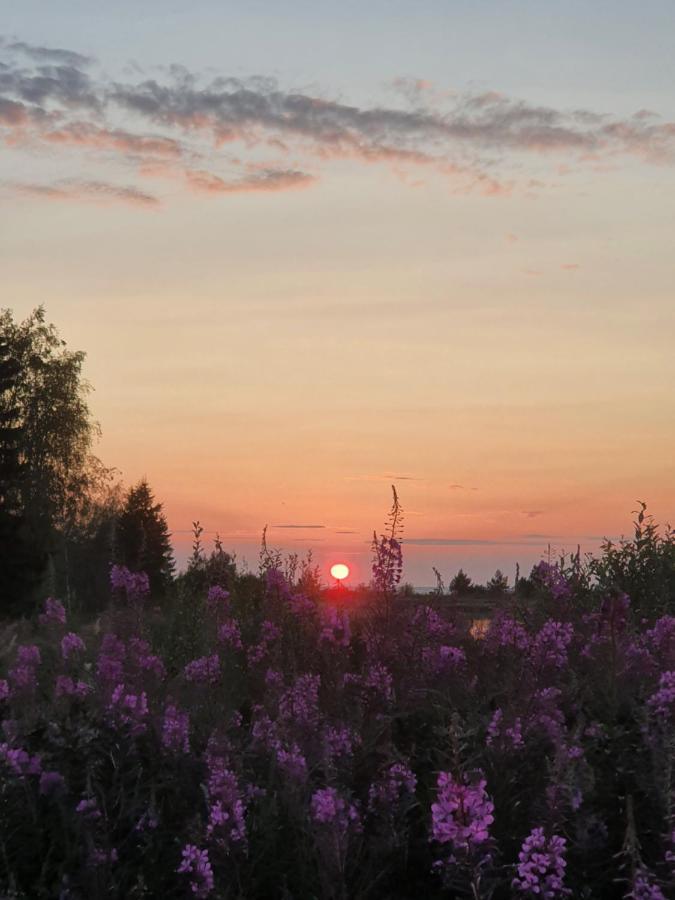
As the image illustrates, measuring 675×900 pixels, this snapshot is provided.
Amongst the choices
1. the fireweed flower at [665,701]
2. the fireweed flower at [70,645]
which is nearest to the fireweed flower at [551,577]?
the fireweed flower at [665,701]

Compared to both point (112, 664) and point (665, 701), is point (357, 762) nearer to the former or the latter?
point (665, 701)

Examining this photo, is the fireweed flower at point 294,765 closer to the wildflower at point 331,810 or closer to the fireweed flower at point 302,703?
the wildflower at point 331,810

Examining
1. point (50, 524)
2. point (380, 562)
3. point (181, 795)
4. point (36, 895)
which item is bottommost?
point (36, 895)

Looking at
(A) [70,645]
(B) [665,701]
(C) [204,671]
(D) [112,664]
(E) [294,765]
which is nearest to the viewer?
(E) [294,765]

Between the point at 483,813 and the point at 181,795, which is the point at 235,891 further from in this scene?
the point at 483,813

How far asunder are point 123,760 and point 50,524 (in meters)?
43.8

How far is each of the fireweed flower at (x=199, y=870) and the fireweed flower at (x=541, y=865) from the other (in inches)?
44.7

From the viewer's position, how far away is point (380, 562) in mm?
6957

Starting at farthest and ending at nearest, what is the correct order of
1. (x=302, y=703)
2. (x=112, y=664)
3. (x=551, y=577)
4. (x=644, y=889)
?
(x=551, y=577) → (x=112, y=664) → (x=302, y=703) → (x=644, y=889)

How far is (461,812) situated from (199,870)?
121cm

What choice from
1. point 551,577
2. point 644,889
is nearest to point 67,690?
point 644,889

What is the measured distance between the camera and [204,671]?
6816 millimetres

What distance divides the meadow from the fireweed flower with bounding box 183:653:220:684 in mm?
19

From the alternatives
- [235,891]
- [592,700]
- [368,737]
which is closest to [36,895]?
[235,891]
